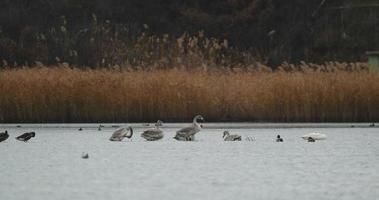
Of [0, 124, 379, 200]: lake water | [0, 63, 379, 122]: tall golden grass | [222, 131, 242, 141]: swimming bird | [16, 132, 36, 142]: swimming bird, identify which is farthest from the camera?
[0, 63, 379, 122]: tall golden grass

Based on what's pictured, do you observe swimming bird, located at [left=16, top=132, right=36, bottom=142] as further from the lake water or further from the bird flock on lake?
the lake water

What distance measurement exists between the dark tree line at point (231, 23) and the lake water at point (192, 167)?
21689 millimetres

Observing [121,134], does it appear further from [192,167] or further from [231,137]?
[192,167]

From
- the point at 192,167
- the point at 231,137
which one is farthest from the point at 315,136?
the point at 192,167

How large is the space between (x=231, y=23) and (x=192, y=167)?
95.0 feet

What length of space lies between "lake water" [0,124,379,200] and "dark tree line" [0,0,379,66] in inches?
854

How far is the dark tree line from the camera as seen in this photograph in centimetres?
4291

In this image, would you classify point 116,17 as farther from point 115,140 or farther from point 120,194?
point 120,194

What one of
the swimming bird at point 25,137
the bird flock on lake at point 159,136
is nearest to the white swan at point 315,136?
the bird flock on lake at point 159,136

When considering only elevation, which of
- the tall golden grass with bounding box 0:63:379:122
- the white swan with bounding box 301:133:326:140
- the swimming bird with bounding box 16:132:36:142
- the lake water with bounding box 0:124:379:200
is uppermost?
the tall golden grass with bounding box 0:63:379:122

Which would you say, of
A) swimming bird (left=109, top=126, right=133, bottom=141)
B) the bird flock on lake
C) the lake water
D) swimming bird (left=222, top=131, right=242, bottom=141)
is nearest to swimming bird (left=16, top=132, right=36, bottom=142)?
the bird flock on lake

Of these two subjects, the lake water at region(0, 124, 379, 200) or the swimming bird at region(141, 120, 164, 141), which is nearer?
the lake water at region(0, 124, 379, 200)

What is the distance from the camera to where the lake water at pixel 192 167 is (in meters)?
11.8

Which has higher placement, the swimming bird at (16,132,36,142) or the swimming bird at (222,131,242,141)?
the swimming bird at (16,132,36,142)
